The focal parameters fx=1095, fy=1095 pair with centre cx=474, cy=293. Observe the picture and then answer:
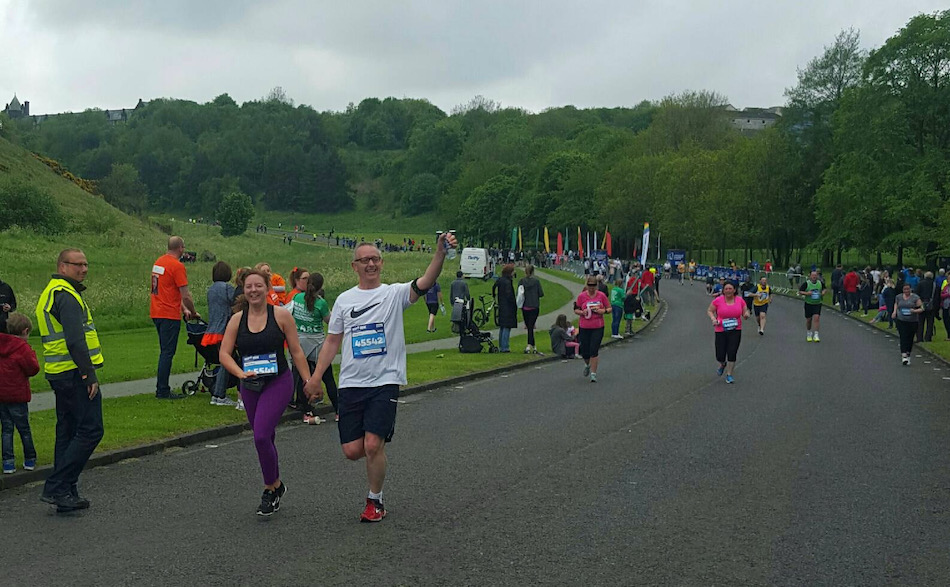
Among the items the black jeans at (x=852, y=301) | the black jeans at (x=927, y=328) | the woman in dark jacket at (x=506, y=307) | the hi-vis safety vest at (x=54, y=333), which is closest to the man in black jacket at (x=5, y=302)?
the hi-vis safety vest at (x=54, y=333)

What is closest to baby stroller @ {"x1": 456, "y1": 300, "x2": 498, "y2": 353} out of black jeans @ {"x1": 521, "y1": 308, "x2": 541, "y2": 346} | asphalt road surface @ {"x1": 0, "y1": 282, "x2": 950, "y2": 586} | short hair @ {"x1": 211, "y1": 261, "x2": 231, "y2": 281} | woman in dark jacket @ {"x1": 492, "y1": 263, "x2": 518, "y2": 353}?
woman in dark jacket @ {"x1": 492, "y1": 263, "x2": 518, "y2": 353}

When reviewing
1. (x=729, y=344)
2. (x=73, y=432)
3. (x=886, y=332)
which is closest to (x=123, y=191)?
(x=886, y=332)

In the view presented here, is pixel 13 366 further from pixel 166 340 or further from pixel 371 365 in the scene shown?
pixel 166 340

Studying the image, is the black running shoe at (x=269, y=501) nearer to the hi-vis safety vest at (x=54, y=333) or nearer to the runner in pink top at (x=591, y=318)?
the hi-vis safety vest at (x=54, y=333)

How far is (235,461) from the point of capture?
10492 mm

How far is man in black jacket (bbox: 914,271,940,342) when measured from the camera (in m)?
27.2

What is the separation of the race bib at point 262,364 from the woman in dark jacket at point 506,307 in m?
16.2

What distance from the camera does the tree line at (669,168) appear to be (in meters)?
62.2

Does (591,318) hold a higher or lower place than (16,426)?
higher

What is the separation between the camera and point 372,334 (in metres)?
7.72

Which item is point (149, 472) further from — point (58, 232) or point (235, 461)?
point (58, 232)

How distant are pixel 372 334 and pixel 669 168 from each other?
8647cm

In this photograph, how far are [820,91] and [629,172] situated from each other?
21.5 m

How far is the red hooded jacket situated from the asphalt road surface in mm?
804
